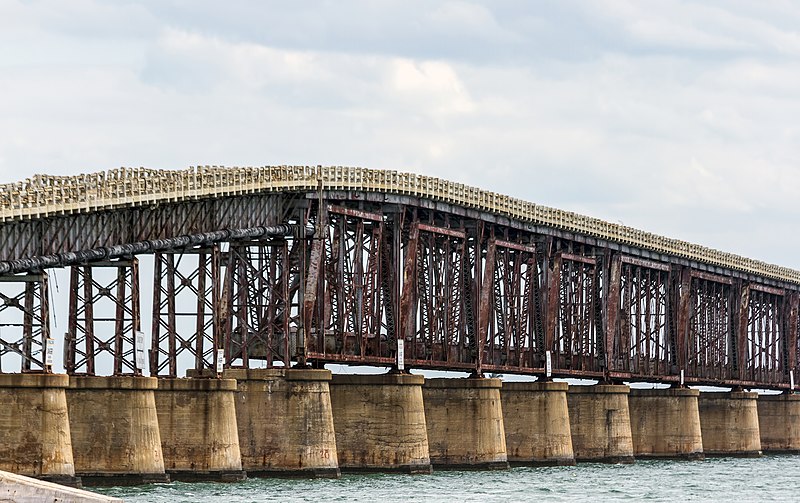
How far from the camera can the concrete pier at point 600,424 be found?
121 m

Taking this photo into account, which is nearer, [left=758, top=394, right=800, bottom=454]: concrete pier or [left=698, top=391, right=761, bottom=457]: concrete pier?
[left=698, top=391, right=761, bottom=457]: concrete pier

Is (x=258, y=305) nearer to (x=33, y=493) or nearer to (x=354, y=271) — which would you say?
(x=354, y=271)

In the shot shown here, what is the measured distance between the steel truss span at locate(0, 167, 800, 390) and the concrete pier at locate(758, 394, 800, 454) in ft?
41.1

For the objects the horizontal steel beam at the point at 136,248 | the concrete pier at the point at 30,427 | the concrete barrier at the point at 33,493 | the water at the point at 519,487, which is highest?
the horizontal steel beam at the point at 136,248

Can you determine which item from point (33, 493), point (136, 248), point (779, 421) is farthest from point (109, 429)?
point (779, 421)

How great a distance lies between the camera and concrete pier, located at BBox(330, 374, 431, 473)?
92.2 metres

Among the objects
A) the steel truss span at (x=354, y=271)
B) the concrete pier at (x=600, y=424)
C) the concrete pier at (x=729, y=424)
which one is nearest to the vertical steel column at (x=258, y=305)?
the steel truss span at (x=354, y=271)

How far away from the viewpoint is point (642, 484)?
101375 mm

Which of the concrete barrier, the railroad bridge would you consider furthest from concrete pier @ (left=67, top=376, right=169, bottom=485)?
the concrete barrier

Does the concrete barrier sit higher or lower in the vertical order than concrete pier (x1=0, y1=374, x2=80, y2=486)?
lower

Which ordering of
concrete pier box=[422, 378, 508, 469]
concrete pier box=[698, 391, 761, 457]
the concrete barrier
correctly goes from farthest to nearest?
concrete pier box=[698, 391, 761, 457]
concrete pier box=[422, 378, 508, 469]
the concrete barrier

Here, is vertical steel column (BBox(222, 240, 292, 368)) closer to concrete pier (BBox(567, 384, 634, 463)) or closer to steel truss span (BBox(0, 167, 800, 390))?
steel truss span (BBox(0, 167, 800, 390))

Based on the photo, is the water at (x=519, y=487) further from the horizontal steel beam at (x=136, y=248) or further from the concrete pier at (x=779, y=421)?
the concrete pier at (x=779, y=421)

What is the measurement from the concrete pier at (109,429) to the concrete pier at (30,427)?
6507 millimetres
